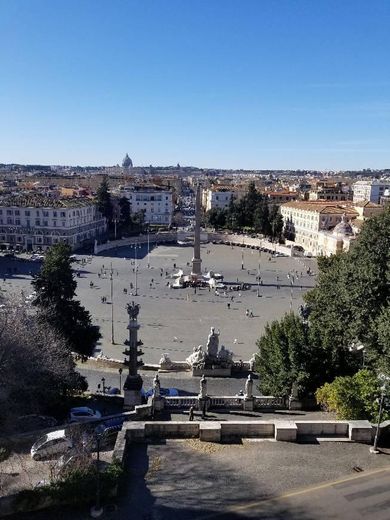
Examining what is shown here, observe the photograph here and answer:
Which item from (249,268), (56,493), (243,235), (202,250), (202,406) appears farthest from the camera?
(243,235)

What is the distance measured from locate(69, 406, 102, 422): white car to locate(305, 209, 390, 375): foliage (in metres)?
8.91

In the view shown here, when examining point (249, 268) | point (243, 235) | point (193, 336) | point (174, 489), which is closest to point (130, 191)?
point (243, 235)

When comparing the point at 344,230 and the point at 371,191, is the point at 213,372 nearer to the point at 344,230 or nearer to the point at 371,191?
the point at 344,230

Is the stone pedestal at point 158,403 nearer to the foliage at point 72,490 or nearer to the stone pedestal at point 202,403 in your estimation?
the stone pedestal at point 202,403

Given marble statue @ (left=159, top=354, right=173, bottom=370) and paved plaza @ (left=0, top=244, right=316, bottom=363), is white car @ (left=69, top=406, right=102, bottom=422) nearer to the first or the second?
marble statue @ (left=159, top=354, right=173, bottom=370)

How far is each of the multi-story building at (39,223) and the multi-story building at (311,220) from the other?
34.0 metres

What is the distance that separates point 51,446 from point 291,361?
915cm

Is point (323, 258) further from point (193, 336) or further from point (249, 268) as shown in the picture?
point (249, 268)

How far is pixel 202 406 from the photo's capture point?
17.7 meters

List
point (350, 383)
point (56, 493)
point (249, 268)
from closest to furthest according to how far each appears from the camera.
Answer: point (56, 493) → point (350, 383) → point (249, 268)

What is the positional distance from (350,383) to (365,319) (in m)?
4.63

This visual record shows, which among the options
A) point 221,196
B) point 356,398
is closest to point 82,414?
point 356,398

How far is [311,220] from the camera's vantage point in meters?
78.6

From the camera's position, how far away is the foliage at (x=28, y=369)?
51.1 feet
